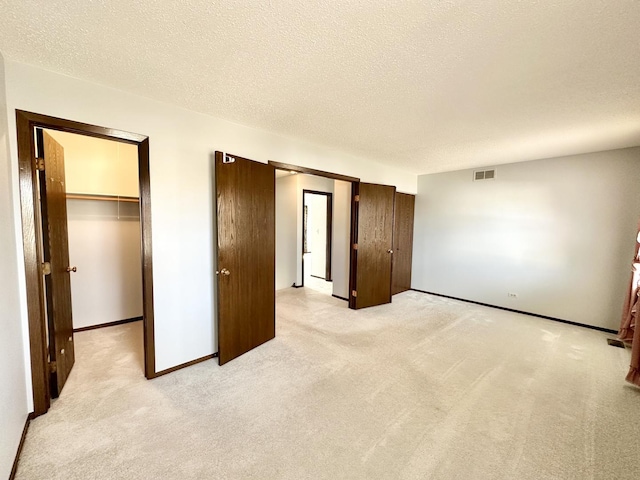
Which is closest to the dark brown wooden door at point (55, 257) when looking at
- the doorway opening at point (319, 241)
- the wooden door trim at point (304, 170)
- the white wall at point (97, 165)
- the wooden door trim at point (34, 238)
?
the wooden door trim at point (34, 238)

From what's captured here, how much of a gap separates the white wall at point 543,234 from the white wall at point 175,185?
3913 millimetres

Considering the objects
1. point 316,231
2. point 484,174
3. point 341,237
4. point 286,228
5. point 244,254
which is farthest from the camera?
point 316,231

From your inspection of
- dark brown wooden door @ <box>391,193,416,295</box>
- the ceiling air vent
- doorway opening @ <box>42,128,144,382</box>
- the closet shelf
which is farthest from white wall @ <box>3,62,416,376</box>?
the ceiling air vent

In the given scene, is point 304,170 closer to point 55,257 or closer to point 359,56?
point 359,56

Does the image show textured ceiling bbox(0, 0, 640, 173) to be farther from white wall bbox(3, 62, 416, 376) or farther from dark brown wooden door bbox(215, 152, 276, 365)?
dark brown wooden door bbox(215, 152, 276, 365)

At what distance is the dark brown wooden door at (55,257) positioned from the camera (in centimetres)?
198

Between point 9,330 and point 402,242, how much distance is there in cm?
525

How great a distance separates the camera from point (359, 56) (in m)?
1.63

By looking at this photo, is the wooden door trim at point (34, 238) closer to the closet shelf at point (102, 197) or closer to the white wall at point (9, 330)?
the white wall at point (9, 330)

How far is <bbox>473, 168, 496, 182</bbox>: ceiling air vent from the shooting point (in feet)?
14.8

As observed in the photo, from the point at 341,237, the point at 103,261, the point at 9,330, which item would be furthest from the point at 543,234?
the point at 103,261

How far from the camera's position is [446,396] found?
7.13ft

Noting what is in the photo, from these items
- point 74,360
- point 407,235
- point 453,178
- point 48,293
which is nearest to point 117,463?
point 48,293

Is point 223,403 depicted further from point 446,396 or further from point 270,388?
point 446,396
